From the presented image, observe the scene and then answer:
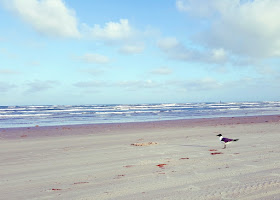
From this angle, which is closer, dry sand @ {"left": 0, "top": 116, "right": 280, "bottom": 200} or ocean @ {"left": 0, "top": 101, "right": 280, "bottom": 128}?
dry sand @ {"left": 0, "top": 116, "right": 280, "bottom": 200}

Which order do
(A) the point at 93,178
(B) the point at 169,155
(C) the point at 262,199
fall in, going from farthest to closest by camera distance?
(B) the point at 169,155 < (A) the point at 93,178 < (C) the point at 262,199

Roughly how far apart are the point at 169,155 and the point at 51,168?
392 centimetres

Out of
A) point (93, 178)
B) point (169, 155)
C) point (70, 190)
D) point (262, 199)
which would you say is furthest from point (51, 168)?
point (262, 199)

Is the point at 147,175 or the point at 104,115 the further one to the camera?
the point at 104,115

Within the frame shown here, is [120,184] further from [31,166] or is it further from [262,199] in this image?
[31,166]

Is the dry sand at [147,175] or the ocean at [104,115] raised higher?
the ocean at [104,115]

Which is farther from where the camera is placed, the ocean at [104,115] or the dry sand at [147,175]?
the ocean at [104,115]

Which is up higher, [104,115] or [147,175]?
[104,115]

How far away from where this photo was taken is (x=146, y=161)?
28.2ft

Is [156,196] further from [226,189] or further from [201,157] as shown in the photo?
[201,157]

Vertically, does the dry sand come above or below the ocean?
below

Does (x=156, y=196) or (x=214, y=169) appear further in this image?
(x=214, y=169)

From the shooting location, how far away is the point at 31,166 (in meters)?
8.67

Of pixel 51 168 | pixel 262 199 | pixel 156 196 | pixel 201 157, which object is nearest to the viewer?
pixel 262 199
